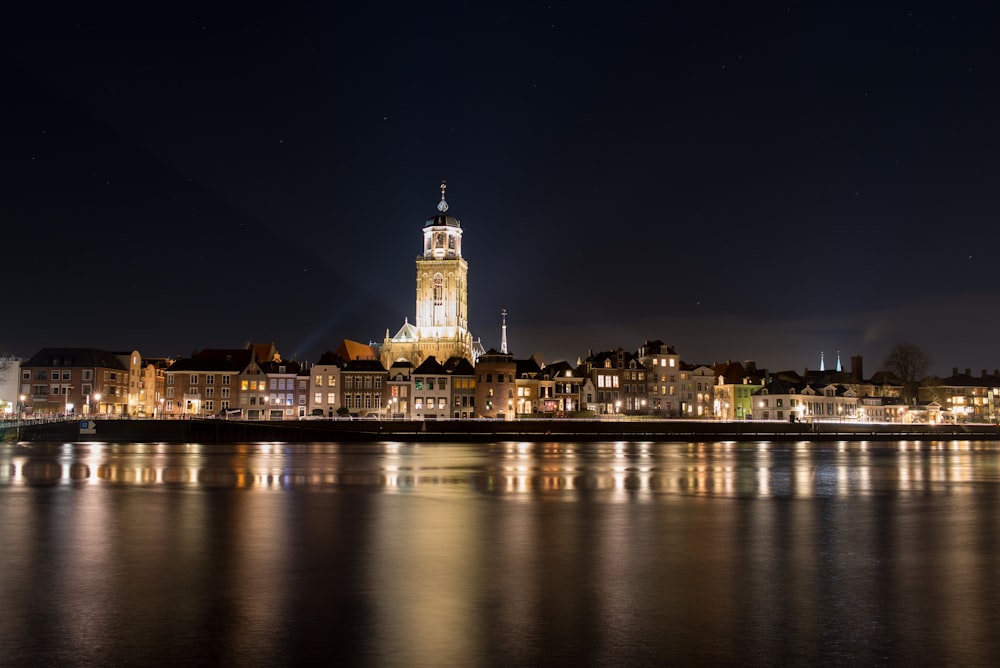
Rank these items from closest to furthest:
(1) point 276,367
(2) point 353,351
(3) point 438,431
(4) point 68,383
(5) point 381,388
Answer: (3) point 438,431 < (4) point 68,383 < (5) point 381,388 < (1) point 276,367 < (2) point 353,351

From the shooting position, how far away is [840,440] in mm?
93062

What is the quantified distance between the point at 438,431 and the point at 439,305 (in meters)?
61.6

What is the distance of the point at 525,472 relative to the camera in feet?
136

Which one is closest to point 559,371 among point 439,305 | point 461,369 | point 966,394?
point 461,369

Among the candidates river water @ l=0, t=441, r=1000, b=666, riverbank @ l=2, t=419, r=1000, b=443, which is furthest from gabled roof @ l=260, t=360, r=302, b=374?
river water @ l=0, t=441, r=1000, b=666

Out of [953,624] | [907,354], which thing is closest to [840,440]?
[907,354]

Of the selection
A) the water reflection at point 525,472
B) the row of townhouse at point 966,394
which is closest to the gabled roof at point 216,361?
the water reflection at point 525,472

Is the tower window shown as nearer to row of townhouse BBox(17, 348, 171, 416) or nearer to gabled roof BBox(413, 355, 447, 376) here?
gabled roof BBox(413, 355, 447, 376)

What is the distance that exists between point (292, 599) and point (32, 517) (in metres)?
12.9

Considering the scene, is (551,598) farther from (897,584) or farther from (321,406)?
(321,406)

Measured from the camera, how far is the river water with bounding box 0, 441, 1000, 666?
11.3 meters

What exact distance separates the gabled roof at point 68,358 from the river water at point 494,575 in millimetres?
93085

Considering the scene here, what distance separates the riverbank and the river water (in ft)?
174

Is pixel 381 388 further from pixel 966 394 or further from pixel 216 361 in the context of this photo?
pixel 966 394
